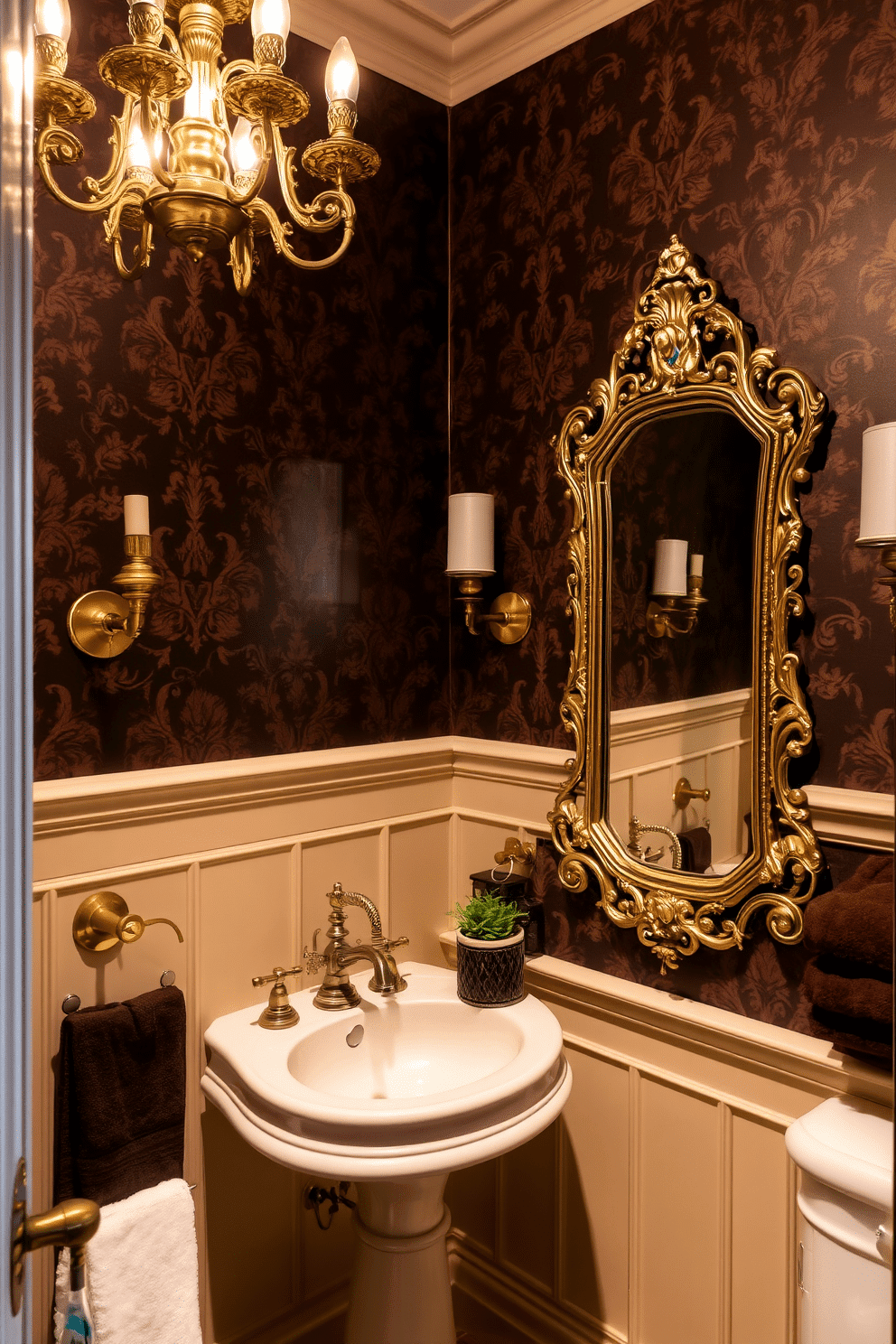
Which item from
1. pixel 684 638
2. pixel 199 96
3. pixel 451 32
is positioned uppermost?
pixel 451 32

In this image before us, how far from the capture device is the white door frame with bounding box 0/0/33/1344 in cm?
66

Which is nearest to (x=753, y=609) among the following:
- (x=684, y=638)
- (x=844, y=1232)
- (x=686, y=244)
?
(x=684, y=638)

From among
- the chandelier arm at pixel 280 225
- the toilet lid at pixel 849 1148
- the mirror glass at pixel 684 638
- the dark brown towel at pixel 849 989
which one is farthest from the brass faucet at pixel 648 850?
the chandelier arm at pixel 280 225

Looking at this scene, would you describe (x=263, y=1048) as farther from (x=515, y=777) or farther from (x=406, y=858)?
(x=515, y=777)

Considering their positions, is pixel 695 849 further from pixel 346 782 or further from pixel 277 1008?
pixel 277 1008

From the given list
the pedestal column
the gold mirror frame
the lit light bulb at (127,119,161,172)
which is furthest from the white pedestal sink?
the lit light bulb at (127,119,161,172)

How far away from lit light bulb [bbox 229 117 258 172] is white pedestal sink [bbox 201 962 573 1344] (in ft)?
4.71

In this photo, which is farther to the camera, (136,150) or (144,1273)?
(144,1273)

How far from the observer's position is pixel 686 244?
1.78 meters

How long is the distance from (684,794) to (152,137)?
137cm

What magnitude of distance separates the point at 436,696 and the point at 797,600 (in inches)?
37.9

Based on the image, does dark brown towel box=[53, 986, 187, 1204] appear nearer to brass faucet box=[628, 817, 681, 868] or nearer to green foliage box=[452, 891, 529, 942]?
green foliage box=[452, 891, 529, 942]

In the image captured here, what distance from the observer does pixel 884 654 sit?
150cm

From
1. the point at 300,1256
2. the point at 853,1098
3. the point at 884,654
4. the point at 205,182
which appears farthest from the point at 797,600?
the point at 300,1256
